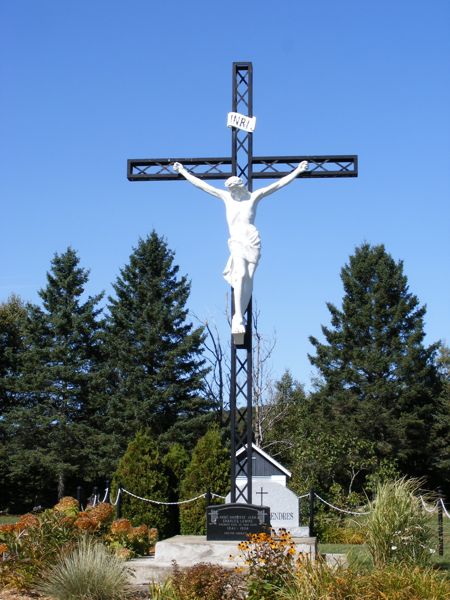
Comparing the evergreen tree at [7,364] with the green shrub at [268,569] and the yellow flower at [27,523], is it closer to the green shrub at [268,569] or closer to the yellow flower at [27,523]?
the yellow flower at [27,523]

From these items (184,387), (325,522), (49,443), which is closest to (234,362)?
(325,522)

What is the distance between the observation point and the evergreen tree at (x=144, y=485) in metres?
19.6

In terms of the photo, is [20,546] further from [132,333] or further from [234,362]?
[132,333]

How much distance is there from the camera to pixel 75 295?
1335 inches

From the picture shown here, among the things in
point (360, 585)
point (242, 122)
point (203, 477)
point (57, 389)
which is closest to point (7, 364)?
point (57, 389)

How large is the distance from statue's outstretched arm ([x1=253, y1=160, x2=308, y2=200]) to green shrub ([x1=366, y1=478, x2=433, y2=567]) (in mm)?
4546

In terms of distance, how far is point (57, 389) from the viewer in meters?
32.2

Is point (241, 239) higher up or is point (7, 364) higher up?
point (7, 364)

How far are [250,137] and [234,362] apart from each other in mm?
3437

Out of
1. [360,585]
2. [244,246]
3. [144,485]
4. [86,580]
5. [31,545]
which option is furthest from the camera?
[144,485]

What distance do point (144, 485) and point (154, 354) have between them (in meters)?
11.9

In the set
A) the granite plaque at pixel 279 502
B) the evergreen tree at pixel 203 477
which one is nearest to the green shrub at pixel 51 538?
the granite plaque at pixel 279 502

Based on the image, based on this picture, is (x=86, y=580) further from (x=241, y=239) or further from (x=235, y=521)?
(x=241, y=239)

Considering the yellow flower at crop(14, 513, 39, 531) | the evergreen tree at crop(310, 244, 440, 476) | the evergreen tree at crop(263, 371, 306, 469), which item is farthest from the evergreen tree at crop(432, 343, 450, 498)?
the yellow flower at crop(14, 513, 39, 531)
